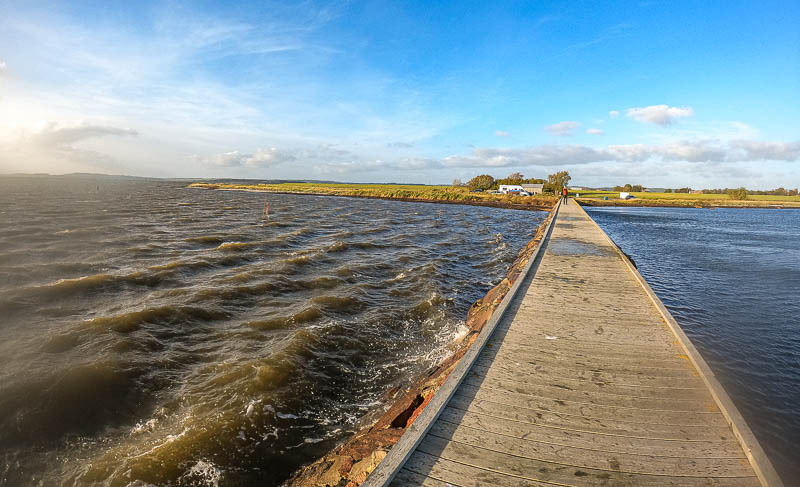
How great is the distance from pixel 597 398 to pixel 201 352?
7.76 meters

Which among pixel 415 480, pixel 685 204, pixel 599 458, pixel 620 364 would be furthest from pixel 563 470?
pixel 685 204

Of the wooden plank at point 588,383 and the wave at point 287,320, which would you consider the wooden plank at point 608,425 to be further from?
the wave at point 287,320

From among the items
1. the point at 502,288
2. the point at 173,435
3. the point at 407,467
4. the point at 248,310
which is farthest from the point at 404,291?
the point at 407,467

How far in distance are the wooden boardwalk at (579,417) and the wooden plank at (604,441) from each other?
0.01 m

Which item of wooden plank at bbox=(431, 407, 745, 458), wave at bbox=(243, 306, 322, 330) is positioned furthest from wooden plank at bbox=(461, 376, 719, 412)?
wave at bbox=(243, 306, 322, 330)

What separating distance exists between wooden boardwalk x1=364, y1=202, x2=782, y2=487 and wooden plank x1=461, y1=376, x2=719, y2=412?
1 cm

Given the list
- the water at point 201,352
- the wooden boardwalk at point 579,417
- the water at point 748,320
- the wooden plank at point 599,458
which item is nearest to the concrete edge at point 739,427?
the wooden boardwalk at point 579,417

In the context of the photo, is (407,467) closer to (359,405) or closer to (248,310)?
(359,405)

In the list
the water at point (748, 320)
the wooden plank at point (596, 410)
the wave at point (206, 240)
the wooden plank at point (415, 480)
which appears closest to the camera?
the wooden plank at point (415, 480)

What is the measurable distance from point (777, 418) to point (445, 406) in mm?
6252

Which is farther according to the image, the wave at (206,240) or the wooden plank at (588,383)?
the wave at (206,240)

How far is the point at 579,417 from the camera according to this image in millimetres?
3844

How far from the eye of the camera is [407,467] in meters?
3.12

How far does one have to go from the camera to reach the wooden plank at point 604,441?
10.9 feet
